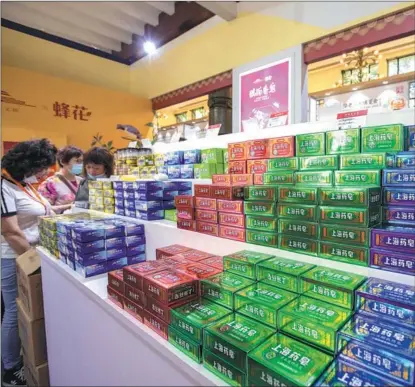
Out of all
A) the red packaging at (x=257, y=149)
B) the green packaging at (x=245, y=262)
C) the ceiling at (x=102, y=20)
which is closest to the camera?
the green packaging at (x=245, y=262)

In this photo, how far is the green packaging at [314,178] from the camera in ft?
3.46

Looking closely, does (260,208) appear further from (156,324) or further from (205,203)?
(156,324)

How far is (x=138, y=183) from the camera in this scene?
5.87 ft

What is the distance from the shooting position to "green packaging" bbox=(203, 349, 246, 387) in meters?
0.74

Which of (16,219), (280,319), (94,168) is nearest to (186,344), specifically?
(280,319)

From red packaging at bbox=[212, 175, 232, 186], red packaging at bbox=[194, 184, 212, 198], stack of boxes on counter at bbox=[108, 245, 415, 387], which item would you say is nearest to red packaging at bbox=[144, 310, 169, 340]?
stack of boxes on counter at bbox=[108, 245, 415, 387]

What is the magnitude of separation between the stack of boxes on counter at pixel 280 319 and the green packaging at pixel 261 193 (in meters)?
0.23

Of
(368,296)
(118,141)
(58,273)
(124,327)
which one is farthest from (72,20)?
(368,296)

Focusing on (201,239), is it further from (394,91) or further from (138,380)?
(394,91)

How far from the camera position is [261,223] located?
1.15 metres

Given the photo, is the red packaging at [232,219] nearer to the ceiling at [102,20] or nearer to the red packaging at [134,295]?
the red packaging at [134,295]

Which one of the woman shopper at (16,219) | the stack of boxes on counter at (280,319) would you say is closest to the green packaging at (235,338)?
the stack of boxes on counter at (280,319)

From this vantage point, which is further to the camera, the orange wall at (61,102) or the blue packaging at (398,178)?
the orange wall at (61,102)

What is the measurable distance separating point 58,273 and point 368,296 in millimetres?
1755
